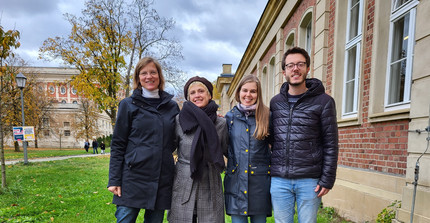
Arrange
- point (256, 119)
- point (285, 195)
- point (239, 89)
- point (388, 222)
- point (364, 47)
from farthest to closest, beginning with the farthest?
point (364, 47) < point (388, 222) < point (239, 89) < point (256, 119) < point (285, 195)

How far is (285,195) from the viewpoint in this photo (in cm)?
221

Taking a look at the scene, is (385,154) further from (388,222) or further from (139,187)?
(139,187)

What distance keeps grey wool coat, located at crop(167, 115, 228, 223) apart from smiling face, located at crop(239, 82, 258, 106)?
0.43 m

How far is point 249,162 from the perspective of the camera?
2320mm

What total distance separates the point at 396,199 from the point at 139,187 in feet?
11.4

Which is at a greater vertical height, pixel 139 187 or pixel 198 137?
pixel 198 137

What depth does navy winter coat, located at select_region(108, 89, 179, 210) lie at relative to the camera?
89.8 inches

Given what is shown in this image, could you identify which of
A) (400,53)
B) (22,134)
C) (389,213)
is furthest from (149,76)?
(22,134)

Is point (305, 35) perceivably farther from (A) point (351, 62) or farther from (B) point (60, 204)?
(B) point (60, 204)

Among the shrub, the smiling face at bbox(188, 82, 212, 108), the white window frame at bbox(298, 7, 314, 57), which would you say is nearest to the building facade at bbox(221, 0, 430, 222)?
the shrub

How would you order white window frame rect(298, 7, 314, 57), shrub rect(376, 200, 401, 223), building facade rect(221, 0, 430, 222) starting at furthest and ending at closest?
white window frame rect(298, 7, 314, 57)
shrub rect(376, 200, 401, 223)
building facade rect(221, 0, 430, 222)

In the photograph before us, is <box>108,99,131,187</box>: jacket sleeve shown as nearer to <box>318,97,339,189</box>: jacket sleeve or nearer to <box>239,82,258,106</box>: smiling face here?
<box>239,82,258,106</box>: smiling face

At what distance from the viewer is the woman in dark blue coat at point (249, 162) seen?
2289 mm

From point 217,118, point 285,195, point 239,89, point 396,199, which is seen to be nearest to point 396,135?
point 396,199
